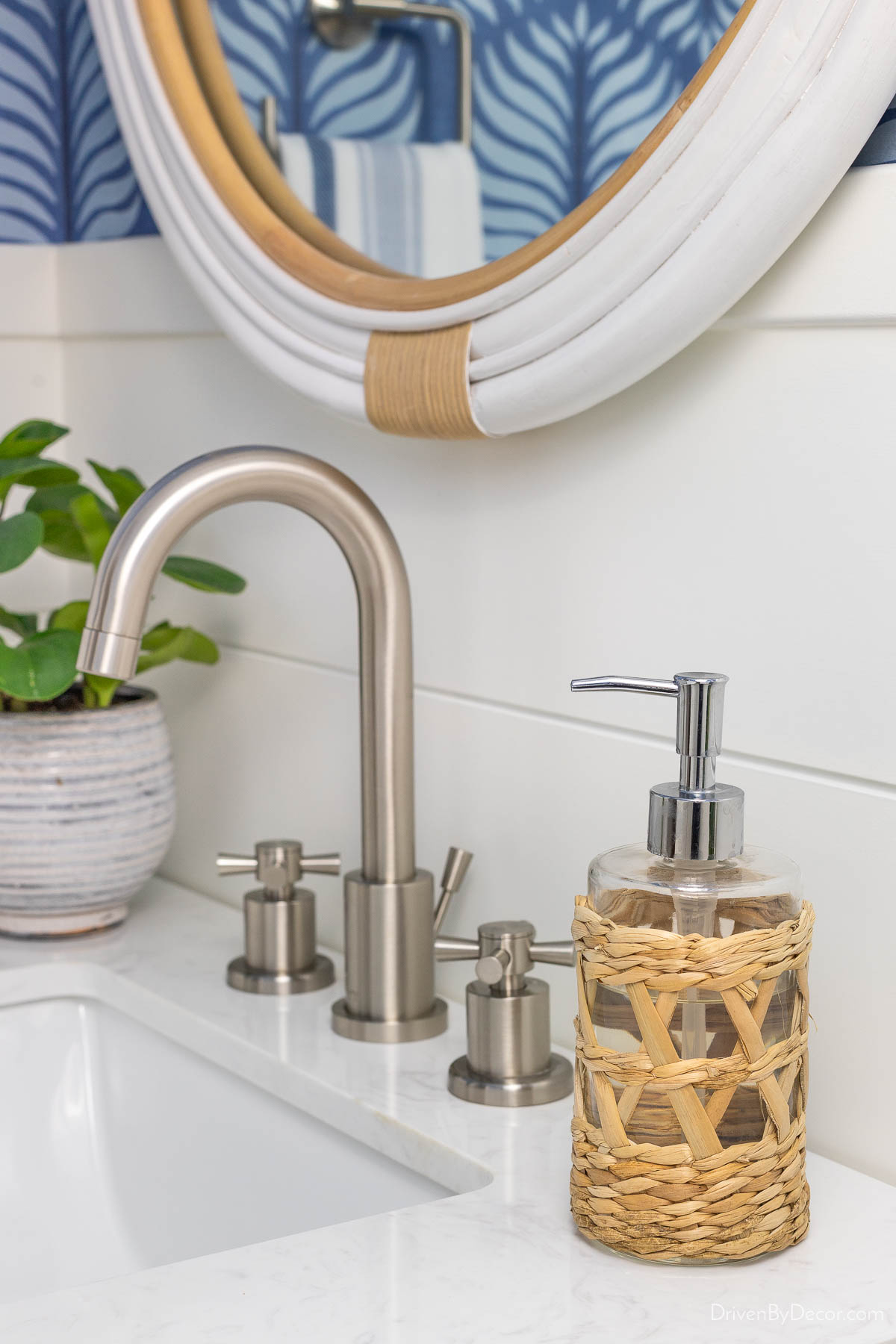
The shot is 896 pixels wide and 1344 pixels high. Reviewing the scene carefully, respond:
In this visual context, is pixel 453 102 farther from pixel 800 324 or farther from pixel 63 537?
pixel 63 537

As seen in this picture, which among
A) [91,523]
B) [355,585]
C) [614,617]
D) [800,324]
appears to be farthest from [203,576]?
[800,324]

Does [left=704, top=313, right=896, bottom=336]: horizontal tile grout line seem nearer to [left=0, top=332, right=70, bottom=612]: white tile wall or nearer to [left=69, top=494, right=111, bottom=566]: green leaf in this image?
[left=69, top=494, right=111, bottom=566]: green leaf

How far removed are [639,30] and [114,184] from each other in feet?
1.72

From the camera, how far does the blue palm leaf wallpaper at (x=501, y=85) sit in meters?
0.63

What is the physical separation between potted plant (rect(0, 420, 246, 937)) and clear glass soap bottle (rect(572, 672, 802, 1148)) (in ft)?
1.34

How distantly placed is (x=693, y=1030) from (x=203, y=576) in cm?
47

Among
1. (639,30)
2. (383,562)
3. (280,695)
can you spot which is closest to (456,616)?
(383,562)

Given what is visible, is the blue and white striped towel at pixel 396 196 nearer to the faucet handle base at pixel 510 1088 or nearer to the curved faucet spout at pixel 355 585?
the curved faucet spout at pixel 355 585

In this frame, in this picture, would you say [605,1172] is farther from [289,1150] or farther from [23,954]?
[23,954]

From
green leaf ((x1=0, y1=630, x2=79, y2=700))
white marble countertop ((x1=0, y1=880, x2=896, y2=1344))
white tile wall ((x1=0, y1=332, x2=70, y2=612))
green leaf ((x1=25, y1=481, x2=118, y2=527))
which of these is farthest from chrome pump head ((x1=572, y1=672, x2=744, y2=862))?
white tile wall ((x1=0, y1=332, x2=70, y2=612))

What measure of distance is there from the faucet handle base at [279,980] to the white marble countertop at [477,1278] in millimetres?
127

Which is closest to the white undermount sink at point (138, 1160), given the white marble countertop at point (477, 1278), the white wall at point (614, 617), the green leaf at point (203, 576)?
the white marble countertop at point (477, 1278)

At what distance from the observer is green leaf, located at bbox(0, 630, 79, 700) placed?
0.78 meters

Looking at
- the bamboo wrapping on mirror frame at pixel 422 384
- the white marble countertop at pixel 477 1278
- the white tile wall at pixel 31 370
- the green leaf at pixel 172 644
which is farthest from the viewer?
the white tile wall at pixel 31 370
